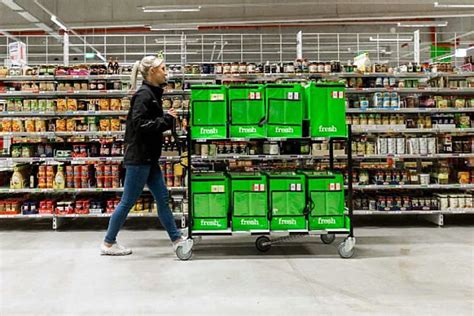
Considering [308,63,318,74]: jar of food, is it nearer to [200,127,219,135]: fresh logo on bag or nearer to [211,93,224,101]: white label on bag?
[211,93,224,101]: white label on bag

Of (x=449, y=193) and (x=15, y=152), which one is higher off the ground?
(x=15, y=152)

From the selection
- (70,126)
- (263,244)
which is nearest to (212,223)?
(263,244)

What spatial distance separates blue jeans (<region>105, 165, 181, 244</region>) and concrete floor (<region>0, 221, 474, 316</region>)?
0.95 feet

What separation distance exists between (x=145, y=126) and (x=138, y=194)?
0.68m

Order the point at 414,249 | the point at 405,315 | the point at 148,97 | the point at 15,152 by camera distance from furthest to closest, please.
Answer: the point at 15,152 → the point at 414,249 → the point at 148,97 → the point at 405,315

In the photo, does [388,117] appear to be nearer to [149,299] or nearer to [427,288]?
[427,288]

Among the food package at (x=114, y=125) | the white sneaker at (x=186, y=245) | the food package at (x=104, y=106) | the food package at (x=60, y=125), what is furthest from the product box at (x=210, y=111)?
the food package at (x=60, y=125)

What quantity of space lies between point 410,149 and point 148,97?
12.0ft

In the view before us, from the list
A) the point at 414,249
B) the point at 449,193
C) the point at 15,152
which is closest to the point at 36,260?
the point at 15,152

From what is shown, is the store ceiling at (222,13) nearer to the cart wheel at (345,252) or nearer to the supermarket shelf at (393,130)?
Answer: the supermarket shelf at (393,130)

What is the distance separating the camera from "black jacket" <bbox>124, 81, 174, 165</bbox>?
12.8ft

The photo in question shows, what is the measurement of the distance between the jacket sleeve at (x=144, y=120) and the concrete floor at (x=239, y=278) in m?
1.22

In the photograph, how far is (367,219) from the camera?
252 inches

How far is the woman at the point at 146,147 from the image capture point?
3.96 m
